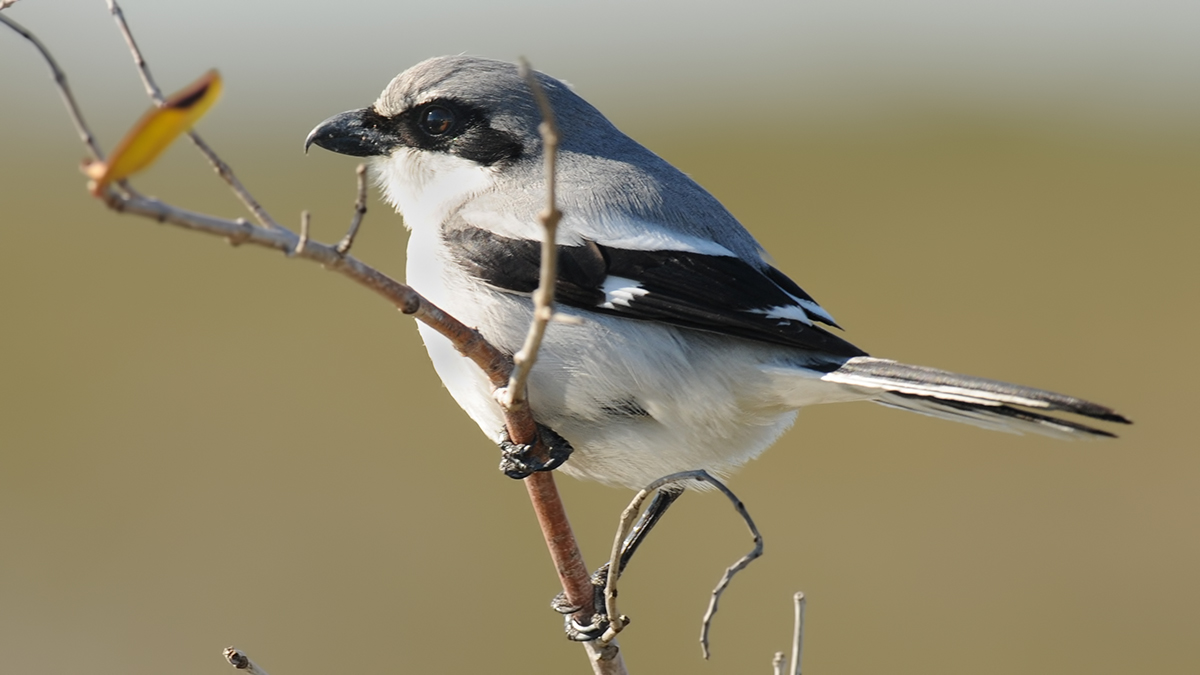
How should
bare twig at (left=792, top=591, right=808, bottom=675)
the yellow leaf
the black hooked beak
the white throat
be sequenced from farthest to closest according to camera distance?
the black hooked beak
the white throat
bare twig at (left=792, top=591, right=808, bottom=675)
the yellow leaf

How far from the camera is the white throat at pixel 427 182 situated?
2486mm

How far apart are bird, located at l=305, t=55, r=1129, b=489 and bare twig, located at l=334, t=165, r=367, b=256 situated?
689 millimetres

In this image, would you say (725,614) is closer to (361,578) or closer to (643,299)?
(361,578)

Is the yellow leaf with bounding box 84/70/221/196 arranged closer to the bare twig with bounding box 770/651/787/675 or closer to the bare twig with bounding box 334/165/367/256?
the bare twig with bounding box 334/165/367/256

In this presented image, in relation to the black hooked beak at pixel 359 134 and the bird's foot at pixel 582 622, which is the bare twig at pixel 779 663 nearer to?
the bird's foot at pixel 582 622

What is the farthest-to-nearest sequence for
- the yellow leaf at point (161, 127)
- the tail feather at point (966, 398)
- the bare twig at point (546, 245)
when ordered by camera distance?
the tail feather at point (966, 398) < the bare twig at point (546, 245) < the yellow leaf at point (161, 127)

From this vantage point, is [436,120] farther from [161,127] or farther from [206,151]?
[161,127]

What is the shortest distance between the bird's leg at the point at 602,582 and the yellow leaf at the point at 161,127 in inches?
39.2

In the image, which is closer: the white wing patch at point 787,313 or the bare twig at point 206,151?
the bare twig at point 206,151

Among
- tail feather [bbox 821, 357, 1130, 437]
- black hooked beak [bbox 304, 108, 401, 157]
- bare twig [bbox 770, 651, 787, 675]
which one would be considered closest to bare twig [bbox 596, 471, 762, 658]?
bare twig [bbox 770, 651, 787, 675]

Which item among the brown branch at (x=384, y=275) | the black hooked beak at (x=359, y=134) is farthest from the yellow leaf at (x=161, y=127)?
the black hooked beak at (x=359, y=134)

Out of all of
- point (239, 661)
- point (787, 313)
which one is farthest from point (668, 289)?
point (239, 661)

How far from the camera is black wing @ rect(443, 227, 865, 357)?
6.99 ft

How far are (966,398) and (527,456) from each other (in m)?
0.78
